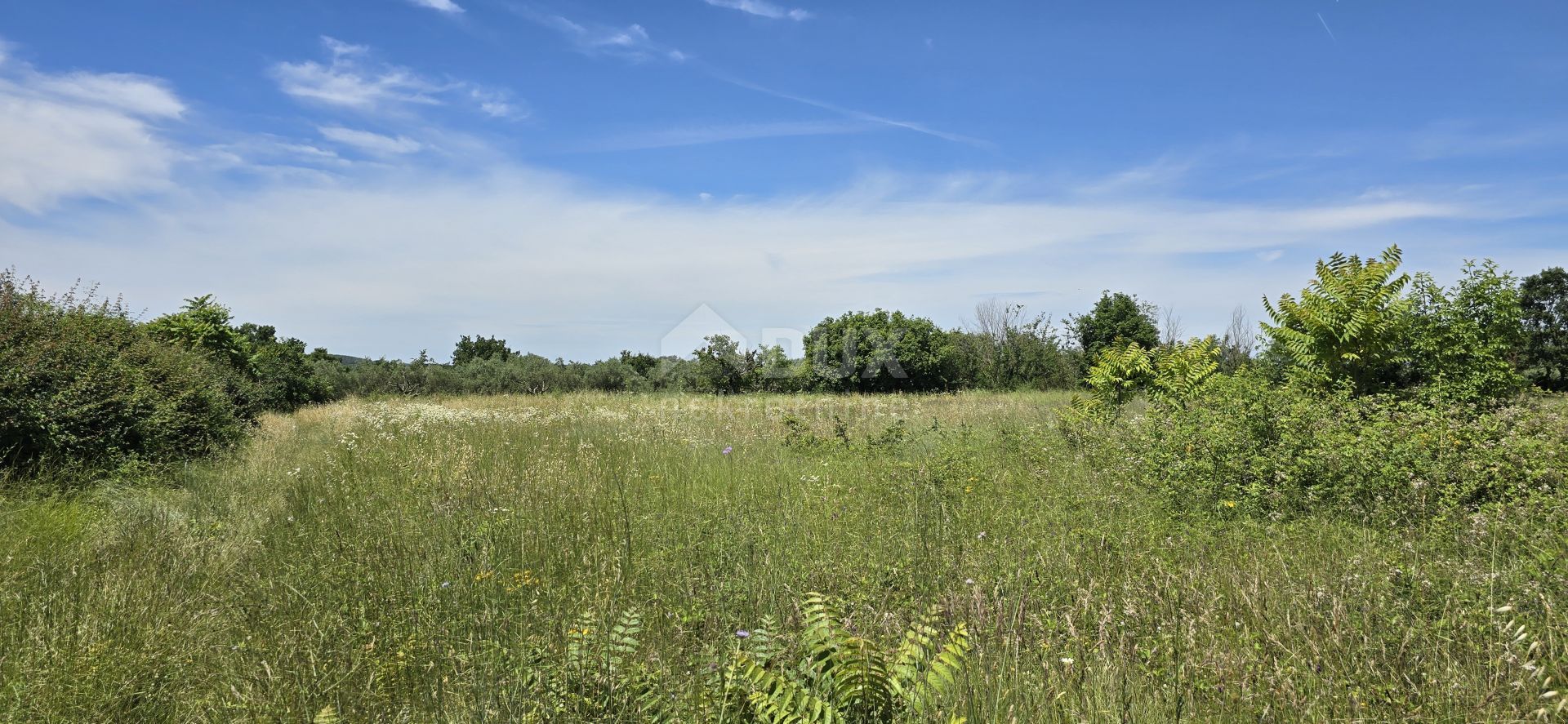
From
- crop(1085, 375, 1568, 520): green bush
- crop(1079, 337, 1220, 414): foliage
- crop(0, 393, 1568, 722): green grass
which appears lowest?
crop(0, 393, 1568, 722): green grass

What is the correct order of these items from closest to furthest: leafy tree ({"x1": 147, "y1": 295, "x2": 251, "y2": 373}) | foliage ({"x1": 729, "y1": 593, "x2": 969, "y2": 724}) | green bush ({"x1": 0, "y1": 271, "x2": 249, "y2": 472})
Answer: foliage ({"x1": 729, "y1": 593, "x2": 969, "y2": 724}) → green bush ({"x1": 0, "y1": 271, "x2": 249, "y2": 472}) → leafy tree ({"x1": 147, "y1": 295, "x2": 251, "y2": 373})

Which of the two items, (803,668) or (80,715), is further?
(80,715)

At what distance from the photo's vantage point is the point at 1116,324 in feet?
97.0

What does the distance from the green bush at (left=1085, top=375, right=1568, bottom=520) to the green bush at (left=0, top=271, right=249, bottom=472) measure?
11.5 m

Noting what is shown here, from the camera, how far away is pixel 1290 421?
264 inches

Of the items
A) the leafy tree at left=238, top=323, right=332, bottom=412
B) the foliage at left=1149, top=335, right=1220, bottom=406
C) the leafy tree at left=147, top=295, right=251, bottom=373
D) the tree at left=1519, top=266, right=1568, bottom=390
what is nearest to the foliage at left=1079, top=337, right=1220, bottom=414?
the foliage at left=1149, top=335, right=1220, bottom=406

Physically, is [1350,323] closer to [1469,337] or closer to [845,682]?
[1469,337]

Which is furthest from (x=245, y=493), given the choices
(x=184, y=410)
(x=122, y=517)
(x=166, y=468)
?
(x=184, y=410)

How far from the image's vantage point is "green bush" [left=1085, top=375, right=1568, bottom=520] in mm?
5578

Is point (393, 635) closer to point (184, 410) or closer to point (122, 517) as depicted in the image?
point (122, 517)

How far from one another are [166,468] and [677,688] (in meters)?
9.60

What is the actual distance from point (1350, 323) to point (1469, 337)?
156 centimetres

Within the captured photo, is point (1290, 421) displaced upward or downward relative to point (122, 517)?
upward

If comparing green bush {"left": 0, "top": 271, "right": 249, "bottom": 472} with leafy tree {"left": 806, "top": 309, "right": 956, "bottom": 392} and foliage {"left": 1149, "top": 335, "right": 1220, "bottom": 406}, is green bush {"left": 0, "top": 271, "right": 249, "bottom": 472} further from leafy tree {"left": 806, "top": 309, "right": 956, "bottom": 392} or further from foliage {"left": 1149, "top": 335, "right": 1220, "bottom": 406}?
leafy tree {"left": 806, "top": 309, "right": 956, "bottom": 392}
